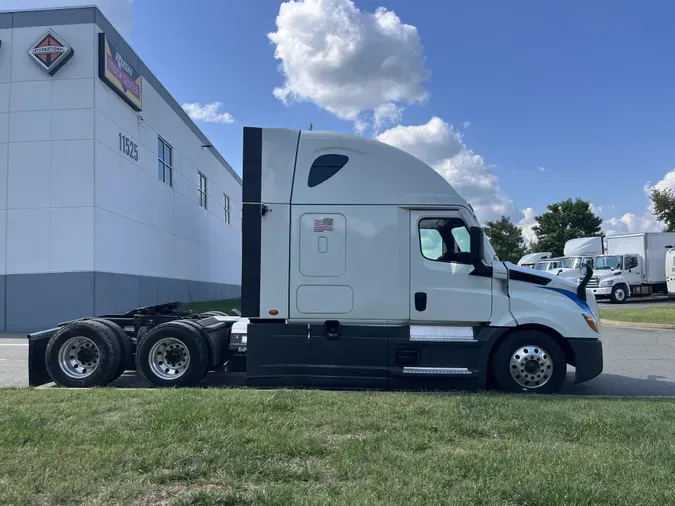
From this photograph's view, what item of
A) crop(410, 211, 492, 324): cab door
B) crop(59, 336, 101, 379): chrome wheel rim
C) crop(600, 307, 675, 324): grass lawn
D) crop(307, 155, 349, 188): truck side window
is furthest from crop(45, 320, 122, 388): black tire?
crop(600, 307, 675, 324): grass lawn

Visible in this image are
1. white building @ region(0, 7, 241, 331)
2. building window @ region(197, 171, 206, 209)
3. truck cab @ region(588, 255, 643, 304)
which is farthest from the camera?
building window @ region(197, 171, 206, 209)

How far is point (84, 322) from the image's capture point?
7.75 metres

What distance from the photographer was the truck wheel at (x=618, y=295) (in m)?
27.3

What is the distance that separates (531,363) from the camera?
277 inches

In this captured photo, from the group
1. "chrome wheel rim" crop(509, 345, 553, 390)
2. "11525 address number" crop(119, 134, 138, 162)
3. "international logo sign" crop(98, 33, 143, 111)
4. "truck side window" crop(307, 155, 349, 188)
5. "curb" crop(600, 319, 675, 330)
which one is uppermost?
"international logo sign" crop(98, 33, 143, 111)

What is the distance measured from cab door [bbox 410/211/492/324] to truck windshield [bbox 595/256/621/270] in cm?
2518

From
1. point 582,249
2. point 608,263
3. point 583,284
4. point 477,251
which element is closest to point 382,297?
point 477,251

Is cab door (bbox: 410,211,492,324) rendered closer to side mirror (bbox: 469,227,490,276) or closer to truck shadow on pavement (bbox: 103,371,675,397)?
side mirror (bbox: 469,227,490,276)

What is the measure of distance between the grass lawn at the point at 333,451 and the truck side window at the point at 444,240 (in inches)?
77.1

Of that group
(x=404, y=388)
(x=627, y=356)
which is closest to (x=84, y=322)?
(x=404, y=388)

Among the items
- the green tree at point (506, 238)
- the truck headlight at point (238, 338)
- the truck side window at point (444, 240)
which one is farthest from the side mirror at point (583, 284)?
the green tree at point (506, 238)

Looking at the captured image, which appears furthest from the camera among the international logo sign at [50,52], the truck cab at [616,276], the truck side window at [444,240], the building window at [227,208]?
the building window at [227,208]

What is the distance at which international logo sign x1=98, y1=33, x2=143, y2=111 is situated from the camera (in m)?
17.9

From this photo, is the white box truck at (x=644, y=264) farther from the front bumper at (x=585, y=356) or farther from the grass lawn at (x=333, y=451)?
the grass lawn at (x=333, y=451)
